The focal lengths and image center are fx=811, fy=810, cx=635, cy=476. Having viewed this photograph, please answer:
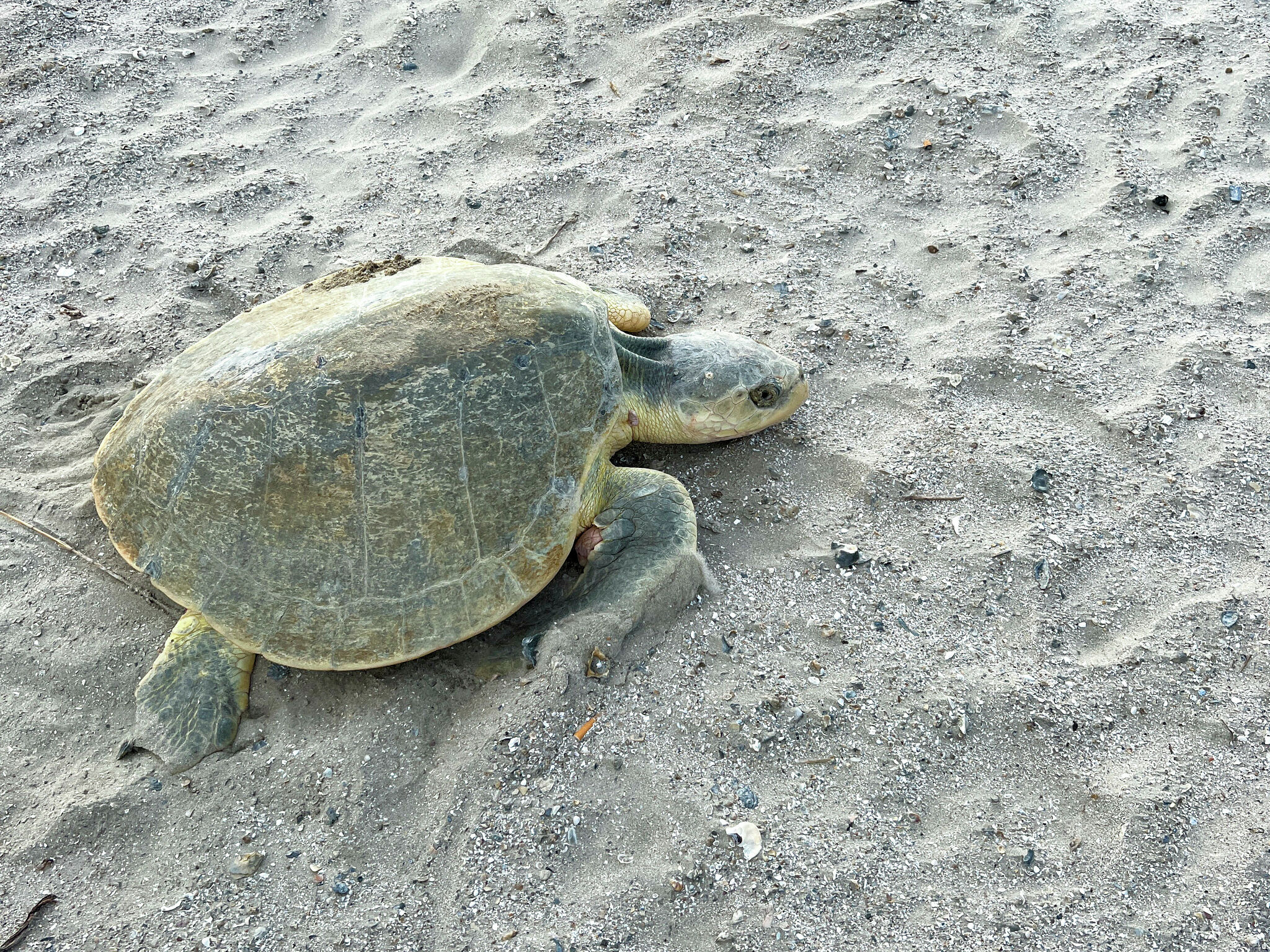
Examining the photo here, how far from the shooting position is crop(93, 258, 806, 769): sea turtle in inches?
90.4

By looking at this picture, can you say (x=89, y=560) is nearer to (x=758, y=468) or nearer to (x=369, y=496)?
(x=369, y=496)

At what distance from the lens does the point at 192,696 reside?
2.35m

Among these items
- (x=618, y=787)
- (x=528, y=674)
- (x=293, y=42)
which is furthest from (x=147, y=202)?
(x=618, y=787)

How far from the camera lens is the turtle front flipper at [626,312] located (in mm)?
3088

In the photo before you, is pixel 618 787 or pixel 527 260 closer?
pixel 618 787

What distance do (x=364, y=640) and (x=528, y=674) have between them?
479 millimetres

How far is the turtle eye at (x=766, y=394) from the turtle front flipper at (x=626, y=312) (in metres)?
0.60

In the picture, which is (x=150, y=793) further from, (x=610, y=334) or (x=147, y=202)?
(x=147, y=202)

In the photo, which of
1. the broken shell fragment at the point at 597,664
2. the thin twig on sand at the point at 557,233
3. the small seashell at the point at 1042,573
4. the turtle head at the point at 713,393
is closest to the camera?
the broken shell fragment at the point at 597,664

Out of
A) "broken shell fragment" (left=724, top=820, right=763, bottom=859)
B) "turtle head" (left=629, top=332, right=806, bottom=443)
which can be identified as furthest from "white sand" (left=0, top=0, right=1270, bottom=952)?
"turtle head" (left=629, top=332, right=806, bottom=443)

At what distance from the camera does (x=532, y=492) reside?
2422 millimetres

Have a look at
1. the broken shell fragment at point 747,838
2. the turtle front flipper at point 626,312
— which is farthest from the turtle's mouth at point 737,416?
the broken shell fragment at point 747,838

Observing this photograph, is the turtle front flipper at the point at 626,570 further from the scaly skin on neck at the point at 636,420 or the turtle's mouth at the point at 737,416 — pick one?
the turtle's mouth at the point at 737,416

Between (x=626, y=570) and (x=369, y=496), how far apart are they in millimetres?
777
